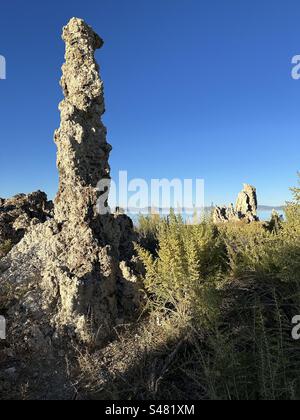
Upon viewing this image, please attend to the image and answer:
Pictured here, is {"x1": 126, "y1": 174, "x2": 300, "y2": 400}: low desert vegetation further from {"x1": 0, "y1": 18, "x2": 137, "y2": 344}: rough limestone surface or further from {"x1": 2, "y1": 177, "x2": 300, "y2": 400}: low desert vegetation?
{"x1": 0, "y1": 18, "x2": 137, "y2": 344}: rough limestone surface

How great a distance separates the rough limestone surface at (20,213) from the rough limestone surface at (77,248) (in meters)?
1.89

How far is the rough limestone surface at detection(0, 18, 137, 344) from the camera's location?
5.28 metres

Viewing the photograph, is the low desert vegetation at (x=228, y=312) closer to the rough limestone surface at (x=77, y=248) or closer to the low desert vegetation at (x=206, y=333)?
the low desert vegetation at (x=206, y=333)

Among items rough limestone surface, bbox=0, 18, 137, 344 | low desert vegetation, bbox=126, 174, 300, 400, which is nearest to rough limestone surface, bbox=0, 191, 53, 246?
rough limestone surface, bbox=0, 18, 137, 344

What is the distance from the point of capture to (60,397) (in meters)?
4.24

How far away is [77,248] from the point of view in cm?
580

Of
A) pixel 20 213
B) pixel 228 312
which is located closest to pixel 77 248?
pixel 228 312

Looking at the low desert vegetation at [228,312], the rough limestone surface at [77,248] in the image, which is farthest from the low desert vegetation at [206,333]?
the rough limestone surface at [77,248]

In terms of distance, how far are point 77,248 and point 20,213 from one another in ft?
14.2

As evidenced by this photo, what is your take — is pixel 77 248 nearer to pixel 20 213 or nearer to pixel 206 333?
pixel 206 333

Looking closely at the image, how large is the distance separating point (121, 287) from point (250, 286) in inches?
66.0

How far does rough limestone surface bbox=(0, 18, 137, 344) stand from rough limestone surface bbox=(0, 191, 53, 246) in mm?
1890
